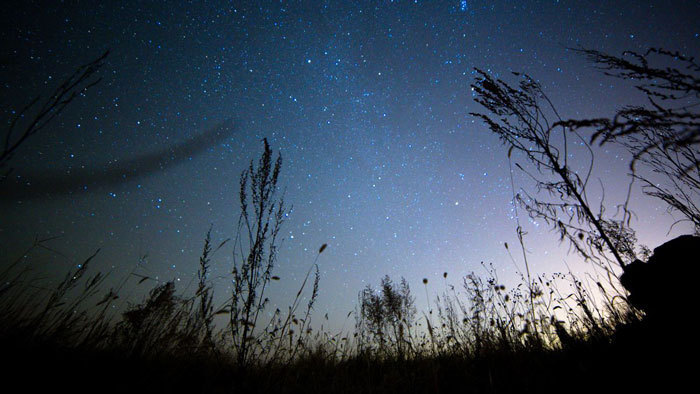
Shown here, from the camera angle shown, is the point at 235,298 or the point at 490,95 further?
the point at 490,95

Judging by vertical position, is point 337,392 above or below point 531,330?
below

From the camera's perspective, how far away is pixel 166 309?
9.77 feet

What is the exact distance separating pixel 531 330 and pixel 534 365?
0.68 m

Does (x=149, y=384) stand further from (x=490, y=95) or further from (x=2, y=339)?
(x=490, y=95)

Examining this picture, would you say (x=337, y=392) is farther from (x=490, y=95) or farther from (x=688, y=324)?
(x=490, y=95)

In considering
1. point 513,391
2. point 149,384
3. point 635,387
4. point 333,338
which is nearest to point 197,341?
point 149,384

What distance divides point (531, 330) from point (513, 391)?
1186mm

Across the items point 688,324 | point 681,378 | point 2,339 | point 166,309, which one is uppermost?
point 166,309

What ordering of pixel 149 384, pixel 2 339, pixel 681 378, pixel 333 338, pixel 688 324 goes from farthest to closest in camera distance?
pixel 333 338 → pixel 2 339 → pixel 688 324 → pixel 149 384 → pixel 681 378

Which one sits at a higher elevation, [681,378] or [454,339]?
[454,339]

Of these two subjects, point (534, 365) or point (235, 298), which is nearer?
point (534, 365)

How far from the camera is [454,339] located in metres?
3.46

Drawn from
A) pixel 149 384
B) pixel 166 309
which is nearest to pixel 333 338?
pixel 166 309

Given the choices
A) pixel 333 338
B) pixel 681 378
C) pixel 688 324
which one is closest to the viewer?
pixel 681 378
